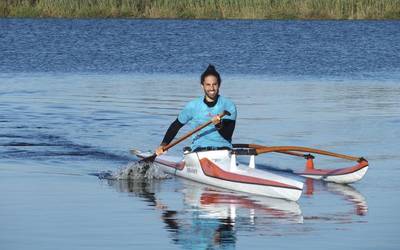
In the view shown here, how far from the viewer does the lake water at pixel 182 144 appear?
549 inches

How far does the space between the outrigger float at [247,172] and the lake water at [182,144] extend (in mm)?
185

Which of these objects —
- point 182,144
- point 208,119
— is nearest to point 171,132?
point 208,119

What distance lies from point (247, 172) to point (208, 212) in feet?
6.75

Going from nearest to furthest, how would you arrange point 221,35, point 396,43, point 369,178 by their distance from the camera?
point 369,178 < point 396,43 < point 221,35

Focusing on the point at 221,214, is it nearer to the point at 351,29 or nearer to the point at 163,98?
the point at 163,98

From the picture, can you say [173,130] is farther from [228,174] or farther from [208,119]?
[228,174]

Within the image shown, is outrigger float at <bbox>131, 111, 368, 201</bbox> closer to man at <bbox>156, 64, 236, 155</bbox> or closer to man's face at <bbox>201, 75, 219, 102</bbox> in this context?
man at <bbox>156, 64, 236, 155</bbox>

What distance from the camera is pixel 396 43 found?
170 ft

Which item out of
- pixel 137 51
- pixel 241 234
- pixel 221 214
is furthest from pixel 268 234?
pixel 137 51

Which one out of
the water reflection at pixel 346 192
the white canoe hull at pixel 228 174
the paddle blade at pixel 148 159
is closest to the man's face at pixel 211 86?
the white canoe hull at pixel 228 174

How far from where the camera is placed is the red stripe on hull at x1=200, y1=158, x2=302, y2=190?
16714 mm

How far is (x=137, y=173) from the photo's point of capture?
739 inches

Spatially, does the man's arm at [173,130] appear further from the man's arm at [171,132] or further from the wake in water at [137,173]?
the wake in water at [137,173]

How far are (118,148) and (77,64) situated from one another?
1978cm
